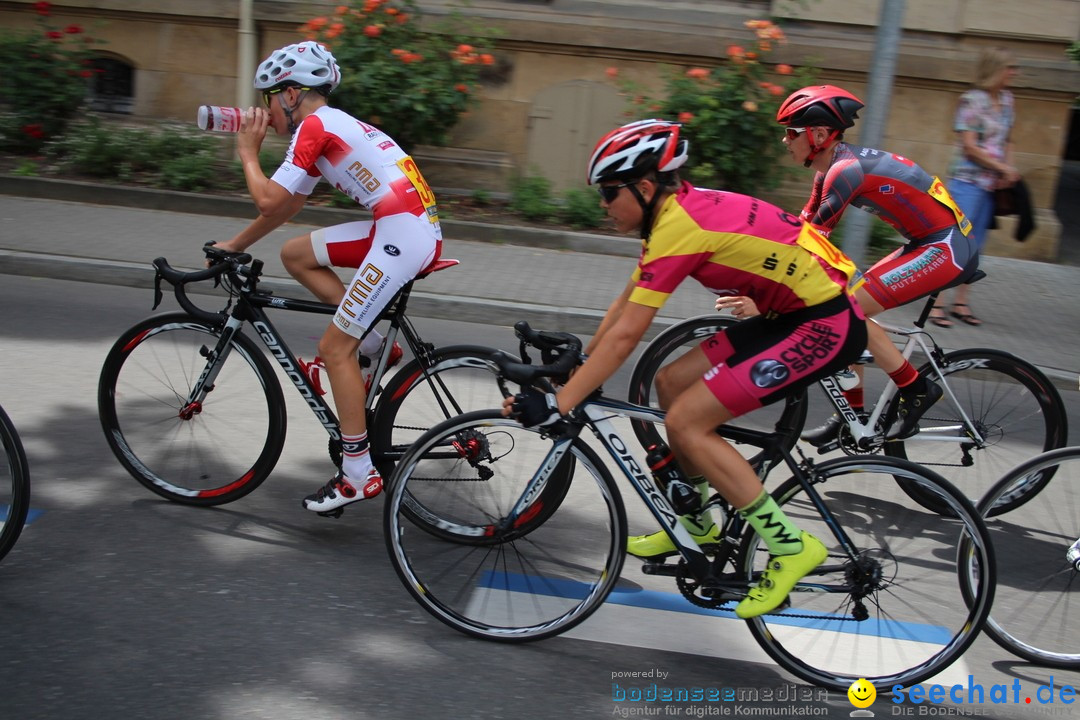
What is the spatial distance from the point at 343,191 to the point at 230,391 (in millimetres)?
1067

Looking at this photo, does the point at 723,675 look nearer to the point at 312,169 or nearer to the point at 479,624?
the point at 479,624

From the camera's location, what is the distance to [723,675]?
11.9ft

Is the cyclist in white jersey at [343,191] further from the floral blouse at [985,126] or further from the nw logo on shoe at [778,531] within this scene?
the floral blouse at [985,126]

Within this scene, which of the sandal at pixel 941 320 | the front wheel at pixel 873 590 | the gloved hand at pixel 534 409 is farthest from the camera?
→ the sandal at pixel 941 320

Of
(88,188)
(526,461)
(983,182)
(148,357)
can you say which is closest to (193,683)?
(526,461)

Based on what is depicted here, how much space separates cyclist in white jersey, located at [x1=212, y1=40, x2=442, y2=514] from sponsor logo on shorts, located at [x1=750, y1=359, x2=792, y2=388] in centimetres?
150

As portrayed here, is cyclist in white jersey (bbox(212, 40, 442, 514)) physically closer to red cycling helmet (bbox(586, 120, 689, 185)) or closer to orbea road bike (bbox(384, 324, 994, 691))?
orbea road bike (bbox(384, 324, 994, 691))

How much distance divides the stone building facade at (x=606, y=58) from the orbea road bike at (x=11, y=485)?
8847 mm

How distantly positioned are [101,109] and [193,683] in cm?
1172

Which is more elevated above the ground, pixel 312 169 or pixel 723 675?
pixel 312 169

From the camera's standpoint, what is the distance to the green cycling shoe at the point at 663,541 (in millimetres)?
3719

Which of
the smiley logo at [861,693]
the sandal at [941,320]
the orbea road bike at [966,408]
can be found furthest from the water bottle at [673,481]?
the sandal at [941,320]

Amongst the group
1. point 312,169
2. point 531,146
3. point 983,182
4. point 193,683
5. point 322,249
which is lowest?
point 193,683

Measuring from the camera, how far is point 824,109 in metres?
4.85
